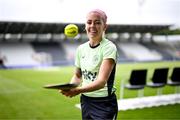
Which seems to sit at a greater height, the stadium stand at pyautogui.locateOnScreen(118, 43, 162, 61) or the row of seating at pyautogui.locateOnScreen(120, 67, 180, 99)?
the row of seating at pyautogui.locateOnScreen(120, 67, 180, 99)

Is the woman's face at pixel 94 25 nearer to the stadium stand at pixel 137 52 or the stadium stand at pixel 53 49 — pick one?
the stadium stand at pixel 137 52

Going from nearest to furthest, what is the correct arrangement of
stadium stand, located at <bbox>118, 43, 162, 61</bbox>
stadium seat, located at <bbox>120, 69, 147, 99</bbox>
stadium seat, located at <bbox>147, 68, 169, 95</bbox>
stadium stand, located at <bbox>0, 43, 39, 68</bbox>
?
stadium seat, located at <bbox>120, 69, 147, 99</bbox>
stadium seat, located at <bbox>147, 68, 169, 95</bbox>
stadium stand, located at <bbox>0, 43, 39, 68</bbox>
stadium stand, located at <bbox>118, 43, 162, 61</bbox>

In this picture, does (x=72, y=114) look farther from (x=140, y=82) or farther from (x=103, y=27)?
(x=103, y=27)

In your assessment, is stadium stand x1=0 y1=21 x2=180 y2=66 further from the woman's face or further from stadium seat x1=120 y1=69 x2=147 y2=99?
the woman's face

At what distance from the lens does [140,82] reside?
5.04 m

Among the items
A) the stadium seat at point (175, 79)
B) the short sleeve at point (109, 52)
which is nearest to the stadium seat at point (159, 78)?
the stadium seat at point (175, 79)

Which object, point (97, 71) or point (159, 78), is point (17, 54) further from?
point (97, 71)

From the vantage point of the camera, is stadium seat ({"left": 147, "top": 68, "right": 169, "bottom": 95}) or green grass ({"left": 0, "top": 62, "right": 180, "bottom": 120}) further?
stadium seat ({"left": 147, "top": 68, "right": 169, "bottom": 95})

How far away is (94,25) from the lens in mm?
1626

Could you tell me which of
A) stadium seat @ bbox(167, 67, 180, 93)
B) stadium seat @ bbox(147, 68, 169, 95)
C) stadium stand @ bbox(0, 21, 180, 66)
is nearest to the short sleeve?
stadium seat @ bbox(147, 68, 169, 95)

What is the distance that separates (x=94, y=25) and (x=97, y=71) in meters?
0.24

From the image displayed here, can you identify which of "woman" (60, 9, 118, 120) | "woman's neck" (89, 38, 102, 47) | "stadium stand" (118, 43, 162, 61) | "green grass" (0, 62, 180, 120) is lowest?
"stadium stand" (118, 43, 162, 61)

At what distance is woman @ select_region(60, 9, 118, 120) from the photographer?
1.59 m

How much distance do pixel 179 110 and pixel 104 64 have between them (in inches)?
133
